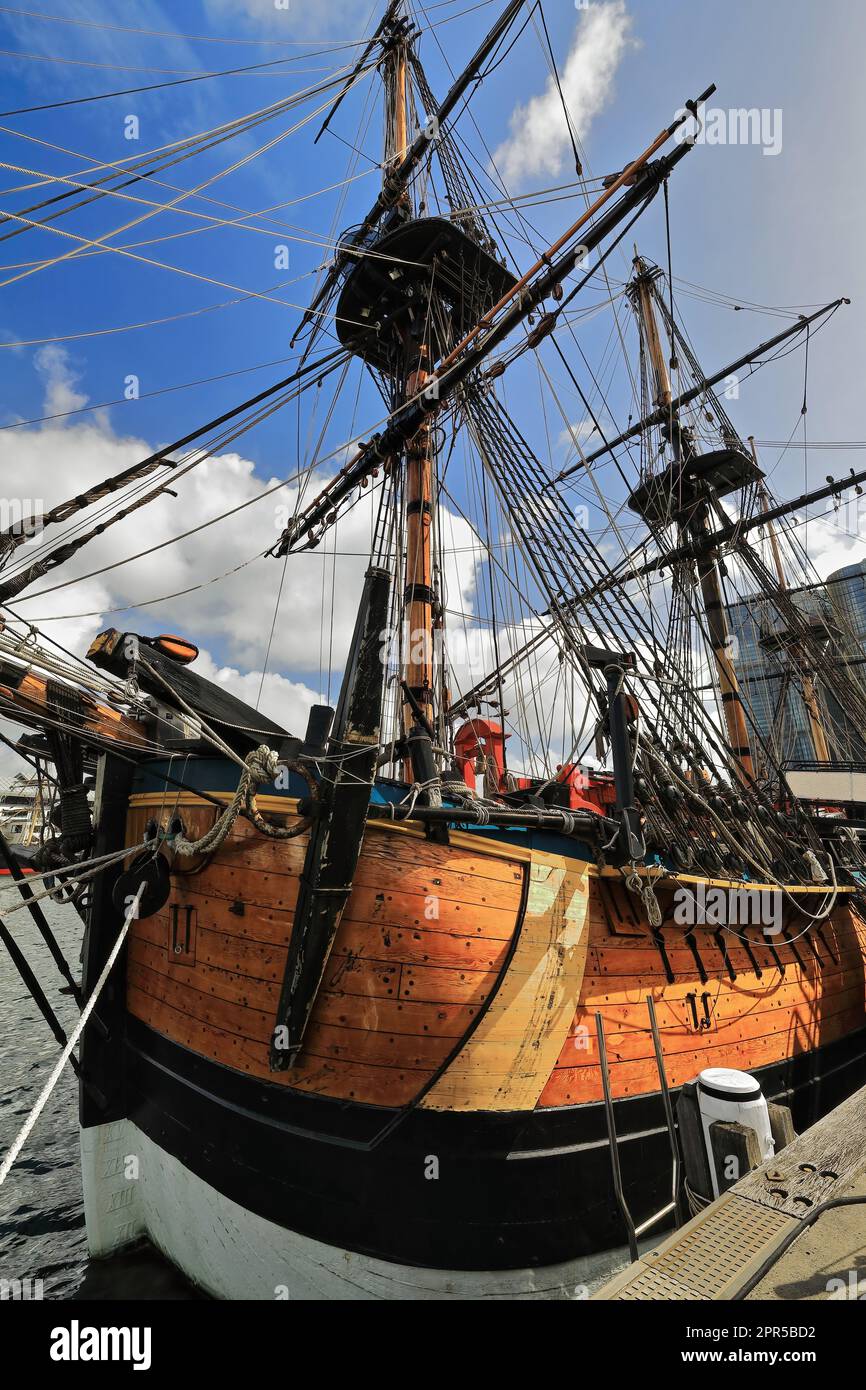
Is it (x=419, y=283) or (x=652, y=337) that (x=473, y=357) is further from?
(x=652, y=337)

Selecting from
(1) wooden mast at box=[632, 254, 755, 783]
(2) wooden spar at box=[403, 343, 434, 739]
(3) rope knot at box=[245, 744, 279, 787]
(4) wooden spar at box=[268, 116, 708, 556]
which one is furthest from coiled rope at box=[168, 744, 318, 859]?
(1) wooden mast at box=[632, 254, 755, 783]

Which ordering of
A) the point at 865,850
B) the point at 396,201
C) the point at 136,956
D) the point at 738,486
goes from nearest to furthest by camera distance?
the point at 136,956 < the point at 865,850 < the point at 396,201 < the point at 738,486

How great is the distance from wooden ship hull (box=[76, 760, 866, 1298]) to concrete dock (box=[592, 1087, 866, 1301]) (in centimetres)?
156

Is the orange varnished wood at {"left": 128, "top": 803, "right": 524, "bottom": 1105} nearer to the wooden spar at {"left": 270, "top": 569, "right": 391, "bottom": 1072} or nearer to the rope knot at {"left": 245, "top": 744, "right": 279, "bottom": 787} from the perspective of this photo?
the wooden spar at {"left": 270, "top": 569, "right": 391, "bottom": 1072}

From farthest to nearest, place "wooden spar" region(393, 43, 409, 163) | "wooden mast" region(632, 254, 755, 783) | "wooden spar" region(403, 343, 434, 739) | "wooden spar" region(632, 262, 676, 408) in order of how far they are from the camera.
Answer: "wooden spar" region(632, 262, 676, 408), "wooden mast" region(632, 254, 755, 783), "wooden spar" region(393, 43, 409, 163), "wooden spar" region(403, 343, 434, 739)

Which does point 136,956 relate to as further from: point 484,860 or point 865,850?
point 865,850

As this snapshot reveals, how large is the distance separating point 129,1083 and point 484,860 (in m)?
3.97

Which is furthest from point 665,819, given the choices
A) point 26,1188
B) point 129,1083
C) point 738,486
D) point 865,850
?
point 738,486

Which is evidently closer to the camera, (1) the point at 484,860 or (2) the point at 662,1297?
(2) the point at 662,1297

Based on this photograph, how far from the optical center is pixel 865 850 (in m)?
9.76

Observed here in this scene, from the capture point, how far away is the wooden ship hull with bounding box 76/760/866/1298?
3.69 m

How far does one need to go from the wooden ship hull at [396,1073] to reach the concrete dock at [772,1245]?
1.56 meters
